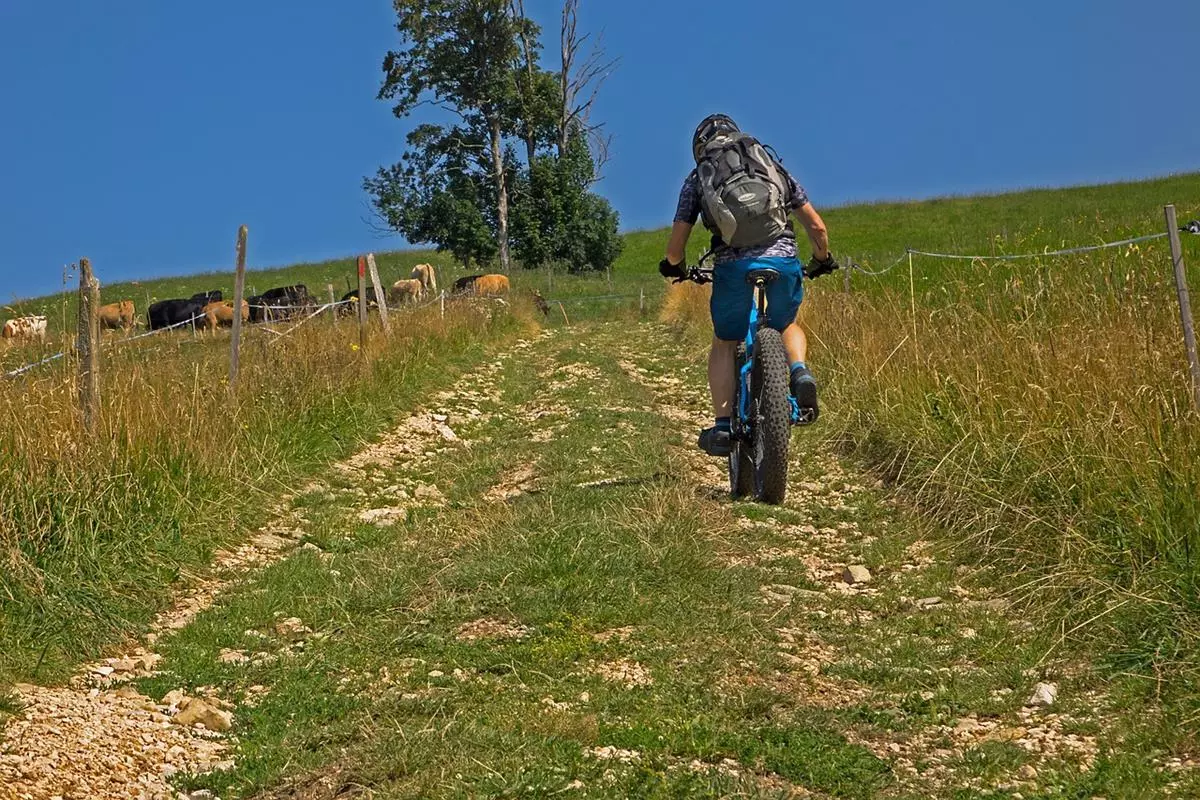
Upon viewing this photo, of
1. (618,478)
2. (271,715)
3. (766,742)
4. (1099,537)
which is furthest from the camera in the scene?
(618,478)

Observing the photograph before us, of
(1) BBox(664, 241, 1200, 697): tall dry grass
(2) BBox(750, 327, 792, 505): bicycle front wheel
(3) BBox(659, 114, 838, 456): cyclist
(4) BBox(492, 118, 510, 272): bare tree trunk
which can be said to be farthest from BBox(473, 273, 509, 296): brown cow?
(2) BBox(750, 327, 792, 505): bicycle front wheel

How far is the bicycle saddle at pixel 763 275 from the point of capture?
17.6 ft

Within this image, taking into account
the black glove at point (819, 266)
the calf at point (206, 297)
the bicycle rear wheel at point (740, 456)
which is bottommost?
the bicycle rear wheel at point (740, 456)

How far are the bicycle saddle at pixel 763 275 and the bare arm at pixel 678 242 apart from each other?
1.16ft

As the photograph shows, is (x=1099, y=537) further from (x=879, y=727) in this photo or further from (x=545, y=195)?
(x=545, y=195)

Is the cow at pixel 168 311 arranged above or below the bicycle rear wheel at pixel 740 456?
above

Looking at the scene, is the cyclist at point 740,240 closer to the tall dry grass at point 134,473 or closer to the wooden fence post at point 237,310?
the tall dry grass at point 134,473

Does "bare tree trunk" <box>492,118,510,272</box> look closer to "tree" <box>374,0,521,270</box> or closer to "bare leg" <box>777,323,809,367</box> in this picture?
"tree" <box>374,0,521,270</box>

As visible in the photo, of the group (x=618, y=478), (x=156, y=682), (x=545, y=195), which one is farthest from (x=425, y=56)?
(x=156, y=682)

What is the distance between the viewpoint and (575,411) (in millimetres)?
9961

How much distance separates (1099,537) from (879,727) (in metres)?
1.56

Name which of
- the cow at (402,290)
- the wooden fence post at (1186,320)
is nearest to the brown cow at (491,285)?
the cow at (402,290)

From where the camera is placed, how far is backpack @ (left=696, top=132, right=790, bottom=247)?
5.25 m

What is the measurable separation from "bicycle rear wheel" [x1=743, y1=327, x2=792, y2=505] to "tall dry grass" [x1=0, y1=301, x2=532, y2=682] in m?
2.83
